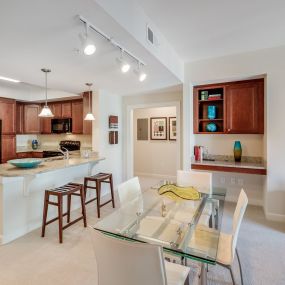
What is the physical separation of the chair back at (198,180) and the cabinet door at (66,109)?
3572 millimetres

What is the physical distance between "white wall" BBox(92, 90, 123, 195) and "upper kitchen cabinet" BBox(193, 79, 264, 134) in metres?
1.93

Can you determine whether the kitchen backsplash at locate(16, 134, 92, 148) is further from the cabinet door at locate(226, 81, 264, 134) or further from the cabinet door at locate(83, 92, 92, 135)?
the cabinet door at locate(226, 81, 264, 134)

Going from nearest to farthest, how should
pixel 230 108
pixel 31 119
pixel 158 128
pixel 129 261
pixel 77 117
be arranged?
pixel 129 261 < pixel 230 108 < pixel 77 117 < pixel 31 119 < pixel 158 128

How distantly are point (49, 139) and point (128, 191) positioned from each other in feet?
15.3

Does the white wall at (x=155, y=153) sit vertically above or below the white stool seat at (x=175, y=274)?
above

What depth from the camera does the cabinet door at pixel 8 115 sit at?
5.09 metres

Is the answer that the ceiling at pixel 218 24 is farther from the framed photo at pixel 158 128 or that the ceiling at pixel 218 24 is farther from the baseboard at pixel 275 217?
the framed photo at pixel 158 128

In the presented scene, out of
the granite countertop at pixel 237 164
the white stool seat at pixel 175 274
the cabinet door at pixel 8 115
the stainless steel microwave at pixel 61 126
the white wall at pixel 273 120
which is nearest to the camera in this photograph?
the white stool seat at pixel 175 274

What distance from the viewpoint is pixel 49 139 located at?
621 centimetres

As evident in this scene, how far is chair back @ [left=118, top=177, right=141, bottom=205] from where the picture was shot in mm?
2277

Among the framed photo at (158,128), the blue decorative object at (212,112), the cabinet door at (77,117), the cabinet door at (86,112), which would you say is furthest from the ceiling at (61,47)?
the framed photo at (158,128)

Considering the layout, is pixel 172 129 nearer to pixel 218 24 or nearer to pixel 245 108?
pixel 245 108

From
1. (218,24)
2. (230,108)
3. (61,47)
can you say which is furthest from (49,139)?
(218,24)

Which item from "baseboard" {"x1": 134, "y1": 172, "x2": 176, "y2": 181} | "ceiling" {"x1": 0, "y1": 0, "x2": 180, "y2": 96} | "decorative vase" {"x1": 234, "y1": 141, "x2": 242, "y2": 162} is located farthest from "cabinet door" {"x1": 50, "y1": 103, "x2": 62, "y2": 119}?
"decorative vase" {"x1": 234, "y1": 141, "x2": 242, "y2": 162}
